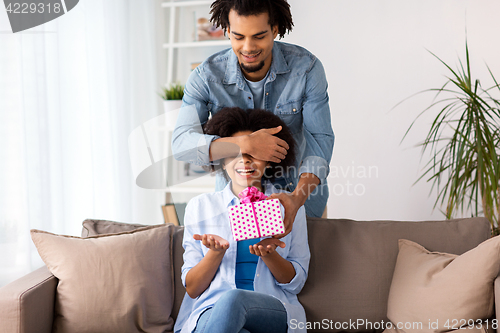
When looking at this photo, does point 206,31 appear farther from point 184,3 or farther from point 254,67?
point 254,67

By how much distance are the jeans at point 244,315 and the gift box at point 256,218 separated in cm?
16

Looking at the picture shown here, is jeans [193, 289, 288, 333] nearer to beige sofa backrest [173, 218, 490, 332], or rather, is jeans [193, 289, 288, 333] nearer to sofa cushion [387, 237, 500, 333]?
beige sofa backrest [173, 218, 490, 332]

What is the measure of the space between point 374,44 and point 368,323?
70.0 inches

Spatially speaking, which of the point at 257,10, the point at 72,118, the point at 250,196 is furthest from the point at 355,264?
the point at 72,118

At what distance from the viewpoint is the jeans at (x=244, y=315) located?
1.09 m

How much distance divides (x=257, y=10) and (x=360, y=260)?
33.5 inches

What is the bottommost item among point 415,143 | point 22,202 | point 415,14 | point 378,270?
point 378,270

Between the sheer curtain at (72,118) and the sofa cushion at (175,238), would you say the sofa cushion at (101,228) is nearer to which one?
the sofa cushion at (175,238)

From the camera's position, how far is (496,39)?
2.49 metres

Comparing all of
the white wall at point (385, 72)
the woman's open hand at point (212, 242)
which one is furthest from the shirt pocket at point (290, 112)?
the white wall at point (385, 72)

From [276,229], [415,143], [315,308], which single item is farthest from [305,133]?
[415,143]

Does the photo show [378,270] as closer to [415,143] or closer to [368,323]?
[368,323]

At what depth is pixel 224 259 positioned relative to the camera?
4.29 feet

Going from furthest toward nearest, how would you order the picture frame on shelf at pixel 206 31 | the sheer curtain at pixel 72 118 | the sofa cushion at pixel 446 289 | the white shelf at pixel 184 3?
the picture frame on shelf at pixel 206 31 < the white shelf at pixel 184 3 < the sheer curtain at pixel 72 118 < the sofa cushion at pixel 446 289
